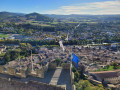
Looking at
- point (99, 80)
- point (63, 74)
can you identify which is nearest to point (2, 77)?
point (63, 74)

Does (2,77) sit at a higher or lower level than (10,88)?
higher

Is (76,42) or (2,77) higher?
(2,77)

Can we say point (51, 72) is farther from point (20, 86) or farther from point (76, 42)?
point (76, 42)

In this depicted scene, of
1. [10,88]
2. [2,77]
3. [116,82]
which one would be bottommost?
[116,82]

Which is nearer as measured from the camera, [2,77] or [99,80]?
[2,77]

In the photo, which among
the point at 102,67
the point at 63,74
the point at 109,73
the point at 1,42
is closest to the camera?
the point at 63,74

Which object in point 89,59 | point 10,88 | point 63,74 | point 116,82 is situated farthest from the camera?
point 89,59

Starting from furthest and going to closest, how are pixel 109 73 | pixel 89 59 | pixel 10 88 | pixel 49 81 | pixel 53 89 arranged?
1. pixel 89 59
2. pixel 109 73
3. pixel 49 81
4. pixel 10 88
5. pixel 53 89

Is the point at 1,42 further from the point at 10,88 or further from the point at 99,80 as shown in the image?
the point at 10,88

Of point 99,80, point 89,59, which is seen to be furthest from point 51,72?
point 89,59

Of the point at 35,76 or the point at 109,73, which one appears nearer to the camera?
the point at 35,76
